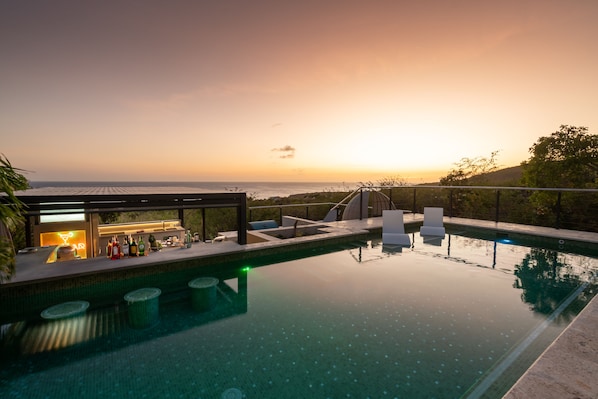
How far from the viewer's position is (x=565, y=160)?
27.3 ft

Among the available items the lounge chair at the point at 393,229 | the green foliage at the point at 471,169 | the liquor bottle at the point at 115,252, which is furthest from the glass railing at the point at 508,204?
the liquor bottle at the point at 115,252

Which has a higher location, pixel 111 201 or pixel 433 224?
pixel 111 201

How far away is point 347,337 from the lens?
2.47 m

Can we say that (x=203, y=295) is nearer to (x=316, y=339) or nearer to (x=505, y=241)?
(x=316, y=339)

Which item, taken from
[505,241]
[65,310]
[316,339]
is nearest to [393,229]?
[505,241]

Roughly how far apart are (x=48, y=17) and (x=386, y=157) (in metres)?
12.4

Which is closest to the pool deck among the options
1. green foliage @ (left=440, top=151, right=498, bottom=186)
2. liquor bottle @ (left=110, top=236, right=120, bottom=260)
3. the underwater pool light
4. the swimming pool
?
liquor bottle @ (left=110, top=236, right=120, bottom=260)

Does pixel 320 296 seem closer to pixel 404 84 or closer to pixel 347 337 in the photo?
pixel 347 337

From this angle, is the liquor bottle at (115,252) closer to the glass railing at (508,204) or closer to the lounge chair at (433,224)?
the glass railing at (508,204)

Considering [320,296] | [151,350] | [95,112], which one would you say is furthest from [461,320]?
[95,112]

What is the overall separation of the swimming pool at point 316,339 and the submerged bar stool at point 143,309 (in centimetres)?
10

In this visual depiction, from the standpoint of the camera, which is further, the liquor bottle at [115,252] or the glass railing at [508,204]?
the glass railing at [508,204]

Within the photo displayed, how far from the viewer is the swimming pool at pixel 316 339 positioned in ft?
6.07

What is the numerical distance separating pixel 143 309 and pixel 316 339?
1.91 meters
